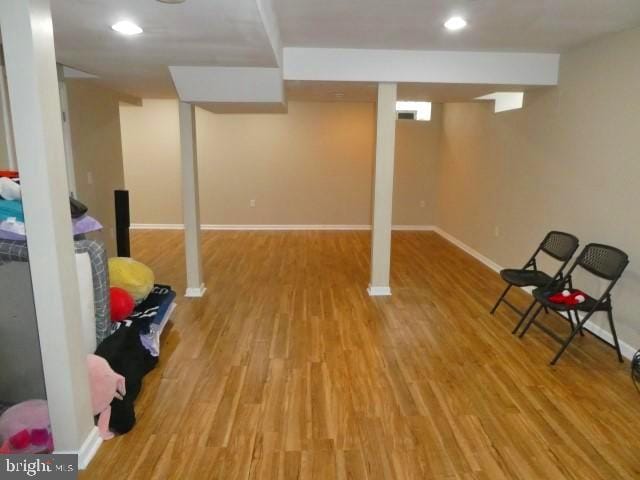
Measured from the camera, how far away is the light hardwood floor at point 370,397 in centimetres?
203

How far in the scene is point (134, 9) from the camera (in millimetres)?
2045

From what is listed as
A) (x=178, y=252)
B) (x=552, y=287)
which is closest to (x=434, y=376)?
(x=552, y=287)

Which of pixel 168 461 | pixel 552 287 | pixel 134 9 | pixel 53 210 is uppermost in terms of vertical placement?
pixel 134 9

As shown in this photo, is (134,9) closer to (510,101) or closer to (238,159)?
(510,101)

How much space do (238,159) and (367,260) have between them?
120 inches

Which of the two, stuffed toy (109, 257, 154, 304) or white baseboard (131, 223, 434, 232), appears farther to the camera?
white baseboard (131, 223, 434, 232)

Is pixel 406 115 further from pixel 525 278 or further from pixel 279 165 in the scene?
pixel 525 278

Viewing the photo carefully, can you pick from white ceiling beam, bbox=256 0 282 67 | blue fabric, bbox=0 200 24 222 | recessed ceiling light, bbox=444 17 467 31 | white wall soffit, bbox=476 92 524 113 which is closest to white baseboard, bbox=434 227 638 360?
white wall soffit, bbox=476 92 524 113

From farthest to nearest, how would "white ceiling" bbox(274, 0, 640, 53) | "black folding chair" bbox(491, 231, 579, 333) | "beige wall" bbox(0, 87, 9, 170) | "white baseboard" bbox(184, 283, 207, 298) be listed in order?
1. "white baseboard" bbox(184, 283, 207, 298)
2. "black folding chair" bbox(491, 231, 579, 333)
3. "beige wall" bbox(0, 87, 9, 170)
4. "white ceiling" bbox(274, 0, 640, 53)

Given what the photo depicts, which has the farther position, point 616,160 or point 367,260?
point 367,260

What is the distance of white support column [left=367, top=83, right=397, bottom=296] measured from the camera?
402 cm

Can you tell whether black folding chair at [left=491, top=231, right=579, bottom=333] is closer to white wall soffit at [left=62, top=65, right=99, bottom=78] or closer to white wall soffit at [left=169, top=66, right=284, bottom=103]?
white wall soffit at [left=169, top=66, right=284, bottom=103]

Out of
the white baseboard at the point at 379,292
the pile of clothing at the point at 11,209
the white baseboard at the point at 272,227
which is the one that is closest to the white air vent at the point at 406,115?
the white baseboard at the point at 272,227

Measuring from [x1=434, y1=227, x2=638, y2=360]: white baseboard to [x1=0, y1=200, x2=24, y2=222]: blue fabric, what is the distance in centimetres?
385
